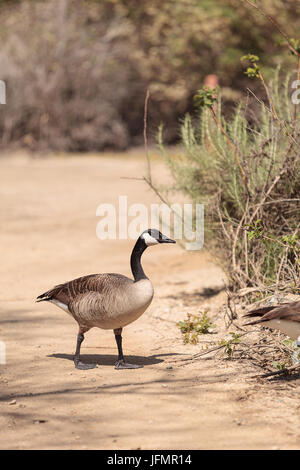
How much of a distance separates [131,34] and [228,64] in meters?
3.77

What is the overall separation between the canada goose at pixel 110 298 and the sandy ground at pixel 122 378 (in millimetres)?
406

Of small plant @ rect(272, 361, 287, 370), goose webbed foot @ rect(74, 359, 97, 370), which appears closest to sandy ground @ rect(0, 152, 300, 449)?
goose webbed foot @ rect(74, 359, 97, 370)

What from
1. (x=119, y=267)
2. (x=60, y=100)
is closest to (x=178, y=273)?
(x=119, y=267)

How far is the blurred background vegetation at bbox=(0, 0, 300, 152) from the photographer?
2302 cm

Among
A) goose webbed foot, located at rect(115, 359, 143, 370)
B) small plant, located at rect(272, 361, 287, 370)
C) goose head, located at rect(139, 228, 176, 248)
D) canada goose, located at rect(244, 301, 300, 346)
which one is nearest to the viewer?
canada goose, located at rect(244, 301, 300, 346)

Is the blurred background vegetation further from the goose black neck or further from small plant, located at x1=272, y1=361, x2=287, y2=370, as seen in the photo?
small plant, located at x1=272, y1=361, x2=287, y2=370

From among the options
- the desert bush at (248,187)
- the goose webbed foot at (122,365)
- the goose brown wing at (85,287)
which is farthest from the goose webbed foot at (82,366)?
the desert bush at (248,187)

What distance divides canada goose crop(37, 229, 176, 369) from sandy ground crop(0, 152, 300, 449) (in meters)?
0.41

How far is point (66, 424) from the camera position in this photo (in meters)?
4.71

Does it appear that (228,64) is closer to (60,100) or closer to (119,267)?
(60,100)

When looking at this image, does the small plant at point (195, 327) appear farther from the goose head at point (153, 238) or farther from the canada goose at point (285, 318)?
the canada goose at point (285, 318)

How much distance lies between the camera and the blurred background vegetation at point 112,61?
2302 cm

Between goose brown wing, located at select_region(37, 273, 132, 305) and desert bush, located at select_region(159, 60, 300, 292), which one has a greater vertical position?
desert bush, located at select_region(159, 60, 300, 292)

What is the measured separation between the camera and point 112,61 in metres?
24.4
